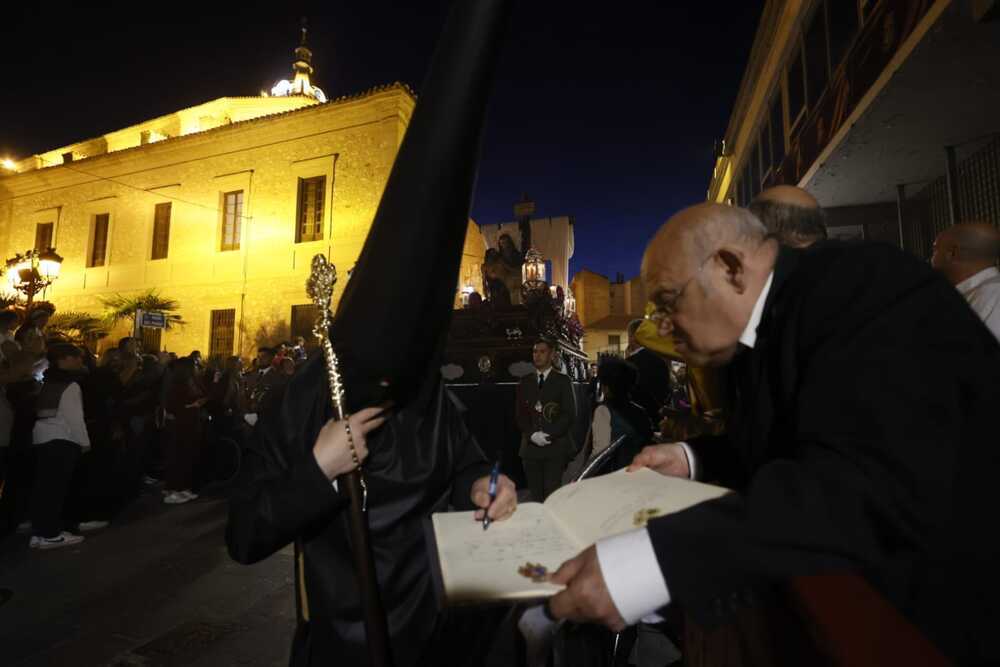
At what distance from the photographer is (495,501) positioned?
1.43 m

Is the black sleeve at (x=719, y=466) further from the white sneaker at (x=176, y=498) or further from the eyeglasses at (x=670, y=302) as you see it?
the white sneaker at (x=176, y=498)

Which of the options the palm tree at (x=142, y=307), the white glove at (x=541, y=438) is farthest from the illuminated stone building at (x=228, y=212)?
the white glove at (x=541, y=438)

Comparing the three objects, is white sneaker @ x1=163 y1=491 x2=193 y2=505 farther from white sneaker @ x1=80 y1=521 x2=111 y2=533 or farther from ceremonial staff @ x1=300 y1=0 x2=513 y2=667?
ceremonial staff @ x1=300 y1=0 x2=513 y2=667

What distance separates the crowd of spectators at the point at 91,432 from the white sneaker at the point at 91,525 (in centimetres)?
1

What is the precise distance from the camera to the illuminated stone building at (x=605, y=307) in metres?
45.0

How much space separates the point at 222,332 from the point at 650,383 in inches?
770

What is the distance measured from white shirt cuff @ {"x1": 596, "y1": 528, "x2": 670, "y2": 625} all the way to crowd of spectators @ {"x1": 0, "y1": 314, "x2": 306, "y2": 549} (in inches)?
138

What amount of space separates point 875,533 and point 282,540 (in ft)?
4.58

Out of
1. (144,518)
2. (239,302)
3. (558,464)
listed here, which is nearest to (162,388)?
(144,518)

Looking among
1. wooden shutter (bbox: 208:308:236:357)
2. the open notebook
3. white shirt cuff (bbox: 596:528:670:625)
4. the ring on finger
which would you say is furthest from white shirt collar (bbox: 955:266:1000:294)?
wooden shutter (bbox: 208:308:236:357)

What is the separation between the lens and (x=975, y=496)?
3.06ft

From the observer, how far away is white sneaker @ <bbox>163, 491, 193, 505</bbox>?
6.85 m

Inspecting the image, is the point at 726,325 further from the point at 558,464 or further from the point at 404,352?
the point at 558,464

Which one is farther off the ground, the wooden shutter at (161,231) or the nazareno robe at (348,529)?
the wooden shutter at (161,231)
